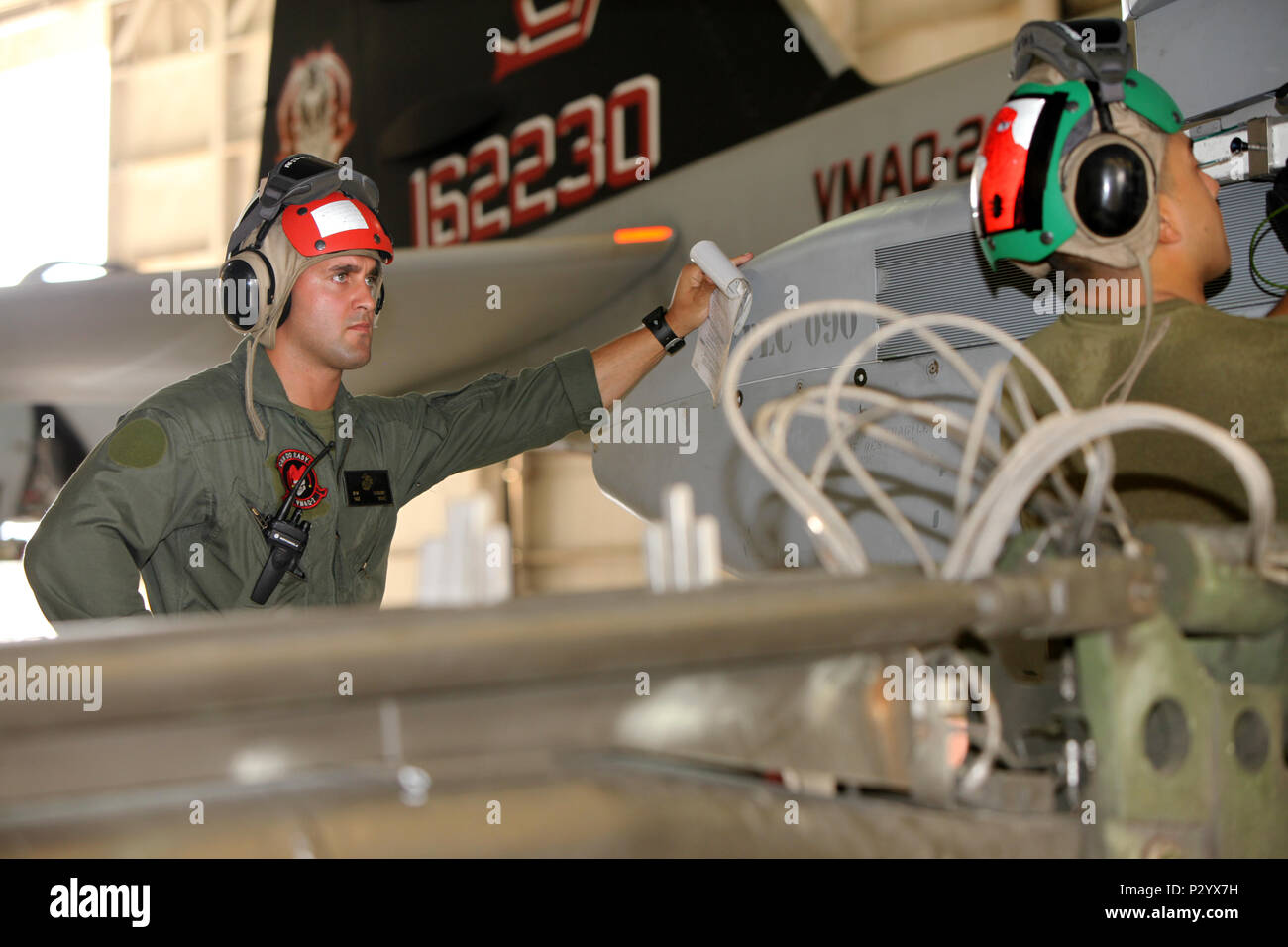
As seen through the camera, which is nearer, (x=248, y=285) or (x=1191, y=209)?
(x=1191, y=209)

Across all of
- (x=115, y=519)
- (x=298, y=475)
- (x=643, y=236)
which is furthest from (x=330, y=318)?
(x=643, y=236)

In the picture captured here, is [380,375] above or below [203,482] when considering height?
above

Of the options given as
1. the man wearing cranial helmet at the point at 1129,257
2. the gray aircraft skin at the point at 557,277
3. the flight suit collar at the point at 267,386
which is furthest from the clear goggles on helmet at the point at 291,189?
the gray aircraft skin at the point at 557,277

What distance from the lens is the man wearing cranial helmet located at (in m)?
1.17

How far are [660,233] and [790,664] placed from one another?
11.9ft

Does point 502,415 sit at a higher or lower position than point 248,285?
lower

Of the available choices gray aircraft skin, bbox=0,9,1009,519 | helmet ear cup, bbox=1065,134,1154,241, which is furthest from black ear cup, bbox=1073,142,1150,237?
gray aircraft skin, bbox=0,9,1009,519

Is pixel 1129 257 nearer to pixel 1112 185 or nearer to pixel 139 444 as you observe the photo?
pixel 1112 185

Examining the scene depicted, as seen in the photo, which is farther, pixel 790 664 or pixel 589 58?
pixel 589 58

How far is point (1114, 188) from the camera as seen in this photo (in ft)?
4.06

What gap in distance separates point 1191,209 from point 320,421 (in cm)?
126
